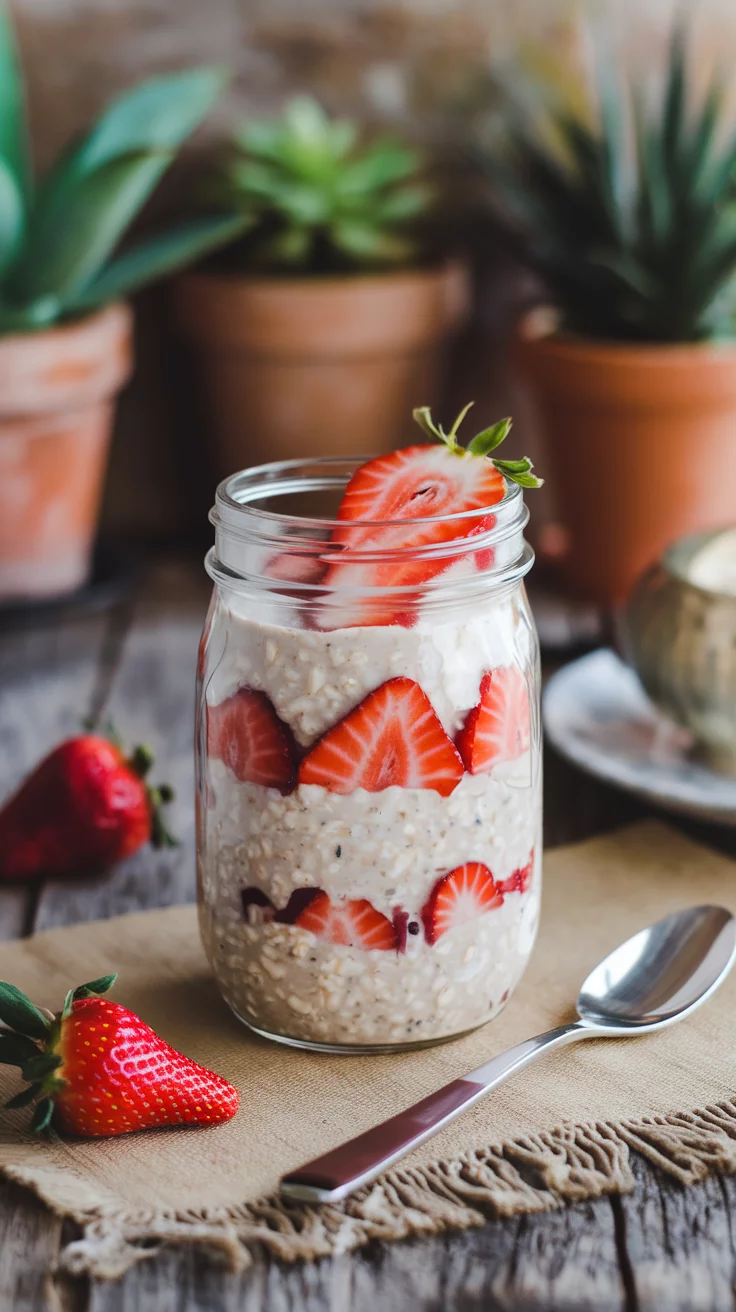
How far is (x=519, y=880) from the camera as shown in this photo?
84 centimetres

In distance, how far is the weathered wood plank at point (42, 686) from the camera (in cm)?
129

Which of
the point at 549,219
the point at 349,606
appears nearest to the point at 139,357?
the point at 549,219

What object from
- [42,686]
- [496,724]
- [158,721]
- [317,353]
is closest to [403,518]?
[496,724]

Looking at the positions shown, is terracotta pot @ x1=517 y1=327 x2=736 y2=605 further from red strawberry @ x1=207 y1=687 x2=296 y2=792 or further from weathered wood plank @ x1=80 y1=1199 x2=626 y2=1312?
weathered wood plank @ x1=80 y1=1199 x2=626 y2=1312

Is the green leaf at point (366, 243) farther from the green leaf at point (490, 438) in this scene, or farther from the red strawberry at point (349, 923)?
the red strawberry at point (349, 923)

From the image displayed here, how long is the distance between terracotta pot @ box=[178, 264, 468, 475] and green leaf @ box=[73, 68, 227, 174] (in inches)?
8.9

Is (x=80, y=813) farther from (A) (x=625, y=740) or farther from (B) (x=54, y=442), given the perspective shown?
(B) (x=54, y=442)

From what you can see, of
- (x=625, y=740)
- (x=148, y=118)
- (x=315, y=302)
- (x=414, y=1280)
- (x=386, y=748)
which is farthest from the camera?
(x=315, y=302)

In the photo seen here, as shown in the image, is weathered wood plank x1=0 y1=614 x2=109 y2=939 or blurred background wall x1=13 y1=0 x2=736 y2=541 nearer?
weathered wood plank x1=0 y1=614 x2=109 y2=939

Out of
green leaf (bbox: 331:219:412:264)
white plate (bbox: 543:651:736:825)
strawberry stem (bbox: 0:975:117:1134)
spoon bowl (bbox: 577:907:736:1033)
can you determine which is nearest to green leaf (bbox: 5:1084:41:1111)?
strawberry stem (bbox: 0:975:117:1134)

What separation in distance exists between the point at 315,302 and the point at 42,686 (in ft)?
1.84

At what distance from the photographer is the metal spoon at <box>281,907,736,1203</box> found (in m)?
0.69

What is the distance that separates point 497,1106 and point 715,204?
1.08 m

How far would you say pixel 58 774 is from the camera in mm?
1045
